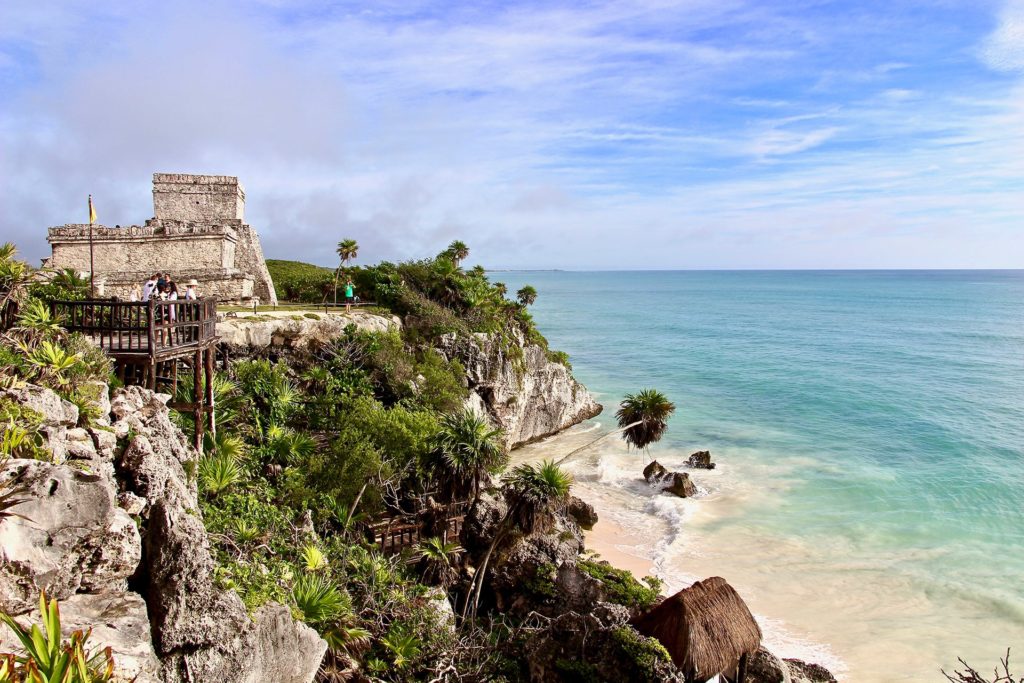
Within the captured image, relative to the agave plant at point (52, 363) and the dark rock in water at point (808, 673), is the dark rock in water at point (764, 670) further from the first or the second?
the agave plant at point (52, 363)

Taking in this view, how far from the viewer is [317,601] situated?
Answer: 10594 millimetres

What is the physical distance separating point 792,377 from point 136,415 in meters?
48.2

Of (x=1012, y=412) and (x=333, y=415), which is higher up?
(x=333, y=415)

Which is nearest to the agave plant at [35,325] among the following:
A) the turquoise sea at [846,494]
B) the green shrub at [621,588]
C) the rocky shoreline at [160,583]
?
the rocky shoreline at [160,583]

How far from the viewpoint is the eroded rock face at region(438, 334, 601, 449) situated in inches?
1105

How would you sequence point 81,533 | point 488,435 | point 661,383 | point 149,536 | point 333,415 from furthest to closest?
point 661,383 < point 333,415 < point 488,435 < point 149,536 < point 81,533

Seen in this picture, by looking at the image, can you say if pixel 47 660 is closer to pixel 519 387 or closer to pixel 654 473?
pixel 654 473

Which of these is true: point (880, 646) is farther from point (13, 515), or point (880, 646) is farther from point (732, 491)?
point (13, 515)

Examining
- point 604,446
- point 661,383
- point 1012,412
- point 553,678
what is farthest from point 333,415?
point 1012,412

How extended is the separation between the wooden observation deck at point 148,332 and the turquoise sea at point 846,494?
13768 mm

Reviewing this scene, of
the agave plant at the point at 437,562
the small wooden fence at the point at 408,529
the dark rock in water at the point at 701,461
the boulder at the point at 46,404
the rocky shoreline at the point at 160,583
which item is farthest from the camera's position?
the dark rock in water at the point at 701,461

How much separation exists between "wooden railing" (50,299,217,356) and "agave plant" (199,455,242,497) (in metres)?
2.57

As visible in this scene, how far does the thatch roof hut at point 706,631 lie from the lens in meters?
11.8

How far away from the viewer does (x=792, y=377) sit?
50.1 m
